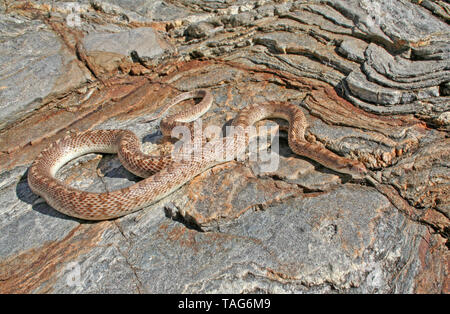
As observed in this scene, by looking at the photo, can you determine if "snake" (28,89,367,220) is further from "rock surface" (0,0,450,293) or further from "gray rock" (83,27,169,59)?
"gray rock" (83,27,169,59)

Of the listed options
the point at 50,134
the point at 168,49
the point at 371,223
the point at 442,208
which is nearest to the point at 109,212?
the point at 50,134

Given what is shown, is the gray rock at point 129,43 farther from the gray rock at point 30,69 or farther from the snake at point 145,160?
the snake at point 145,160

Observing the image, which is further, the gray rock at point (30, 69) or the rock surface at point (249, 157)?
the gray rock at point (30, 69)

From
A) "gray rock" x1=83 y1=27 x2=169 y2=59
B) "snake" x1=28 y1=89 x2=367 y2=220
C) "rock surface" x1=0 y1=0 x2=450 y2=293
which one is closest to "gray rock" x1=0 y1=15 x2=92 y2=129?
"rock surface" x1=0 y1=0 x2=450 y2=293

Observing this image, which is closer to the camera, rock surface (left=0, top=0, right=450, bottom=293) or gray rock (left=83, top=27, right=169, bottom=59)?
rock surface (left=0, top=0, right=450, bottom=293)

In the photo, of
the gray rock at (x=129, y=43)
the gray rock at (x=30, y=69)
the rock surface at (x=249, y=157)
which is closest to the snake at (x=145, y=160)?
the rock surface at (x=249, y=157)

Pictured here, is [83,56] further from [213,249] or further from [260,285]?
[260,285]
